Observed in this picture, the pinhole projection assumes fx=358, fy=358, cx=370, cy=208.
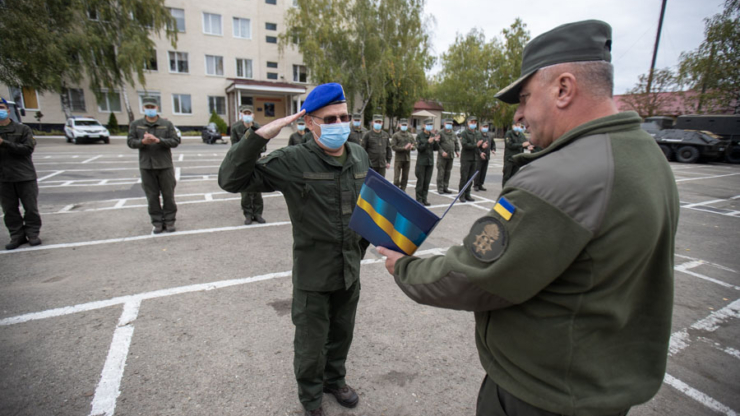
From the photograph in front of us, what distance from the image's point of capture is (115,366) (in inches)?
110

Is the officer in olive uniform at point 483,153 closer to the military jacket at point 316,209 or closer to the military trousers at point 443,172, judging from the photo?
the military trousers at point 443,172

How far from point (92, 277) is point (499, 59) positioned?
40.3 m

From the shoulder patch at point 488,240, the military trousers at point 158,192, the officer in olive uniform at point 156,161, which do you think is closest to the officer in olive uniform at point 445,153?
the officer in olive uniform at point 156,161

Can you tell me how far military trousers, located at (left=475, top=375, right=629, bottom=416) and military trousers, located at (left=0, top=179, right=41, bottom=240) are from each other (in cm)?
676

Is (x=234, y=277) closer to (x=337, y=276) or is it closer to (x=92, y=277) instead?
(x=92, y=277)

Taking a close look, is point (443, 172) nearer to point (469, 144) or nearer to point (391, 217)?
point (469, 144)

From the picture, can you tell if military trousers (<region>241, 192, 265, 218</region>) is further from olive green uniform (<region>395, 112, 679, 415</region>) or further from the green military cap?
the green military cap

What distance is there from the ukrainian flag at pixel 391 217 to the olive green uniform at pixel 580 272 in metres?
0.21

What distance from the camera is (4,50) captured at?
66.1ft

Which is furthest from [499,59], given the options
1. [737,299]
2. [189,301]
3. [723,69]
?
[189,301]

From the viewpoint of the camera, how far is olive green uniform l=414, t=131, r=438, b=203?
8977mm

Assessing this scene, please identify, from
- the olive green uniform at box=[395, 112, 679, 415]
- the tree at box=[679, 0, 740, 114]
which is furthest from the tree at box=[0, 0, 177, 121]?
the tree at box=[679, 0, 740, 114]

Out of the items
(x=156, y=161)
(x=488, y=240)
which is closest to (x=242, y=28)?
(x=156, y=161)

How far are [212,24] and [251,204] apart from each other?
30583 mm
